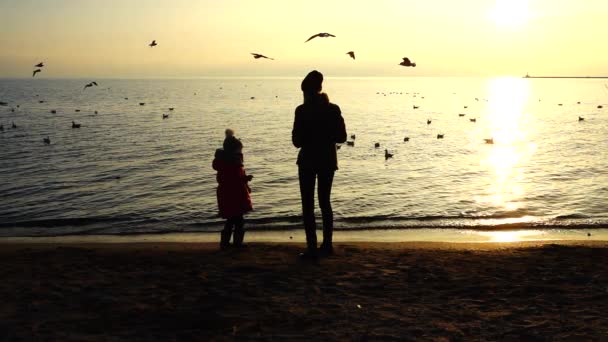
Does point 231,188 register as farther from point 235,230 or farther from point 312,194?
point 312,194

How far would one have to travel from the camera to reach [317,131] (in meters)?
7.91

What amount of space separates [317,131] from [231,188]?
230cm

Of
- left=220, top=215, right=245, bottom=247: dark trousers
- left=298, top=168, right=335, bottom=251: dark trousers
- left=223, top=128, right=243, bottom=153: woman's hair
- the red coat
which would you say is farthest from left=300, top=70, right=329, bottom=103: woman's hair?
left=220, top=215, right=245, bottom=247: dark trousers

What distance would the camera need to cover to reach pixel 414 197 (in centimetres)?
1933

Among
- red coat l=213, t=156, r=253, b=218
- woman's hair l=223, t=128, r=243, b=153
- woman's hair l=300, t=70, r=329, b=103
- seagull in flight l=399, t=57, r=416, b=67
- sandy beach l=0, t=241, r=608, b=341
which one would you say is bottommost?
sandy beach l=0, t=241, r=608, b=341

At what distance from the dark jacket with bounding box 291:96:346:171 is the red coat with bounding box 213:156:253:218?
184 cm

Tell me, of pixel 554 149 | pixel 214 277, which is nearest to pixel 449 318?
pixel 214 277

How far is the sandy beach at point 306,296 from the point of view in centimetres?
578

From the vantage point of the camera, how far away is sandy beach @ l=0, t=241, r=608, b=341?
5.78 m

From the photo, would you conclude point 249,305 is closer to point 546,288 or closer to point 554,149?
point 546,288

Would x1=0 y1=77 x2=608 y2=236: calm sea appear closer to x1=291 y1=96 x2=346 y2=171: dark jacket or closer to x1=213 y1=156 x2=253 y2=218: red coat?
x1=213 y1=156 x2=253 y2=218: red coat

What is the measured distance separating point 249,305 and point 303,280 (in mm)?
1139

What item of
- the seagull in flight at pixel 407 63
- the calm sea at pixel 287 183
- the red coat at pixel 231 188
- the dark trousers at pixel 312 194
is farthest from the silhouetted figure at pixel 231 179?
the seagull in flight at pixel 407 63

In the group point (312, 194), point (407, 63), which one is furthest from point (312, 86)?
point (407, 63)
